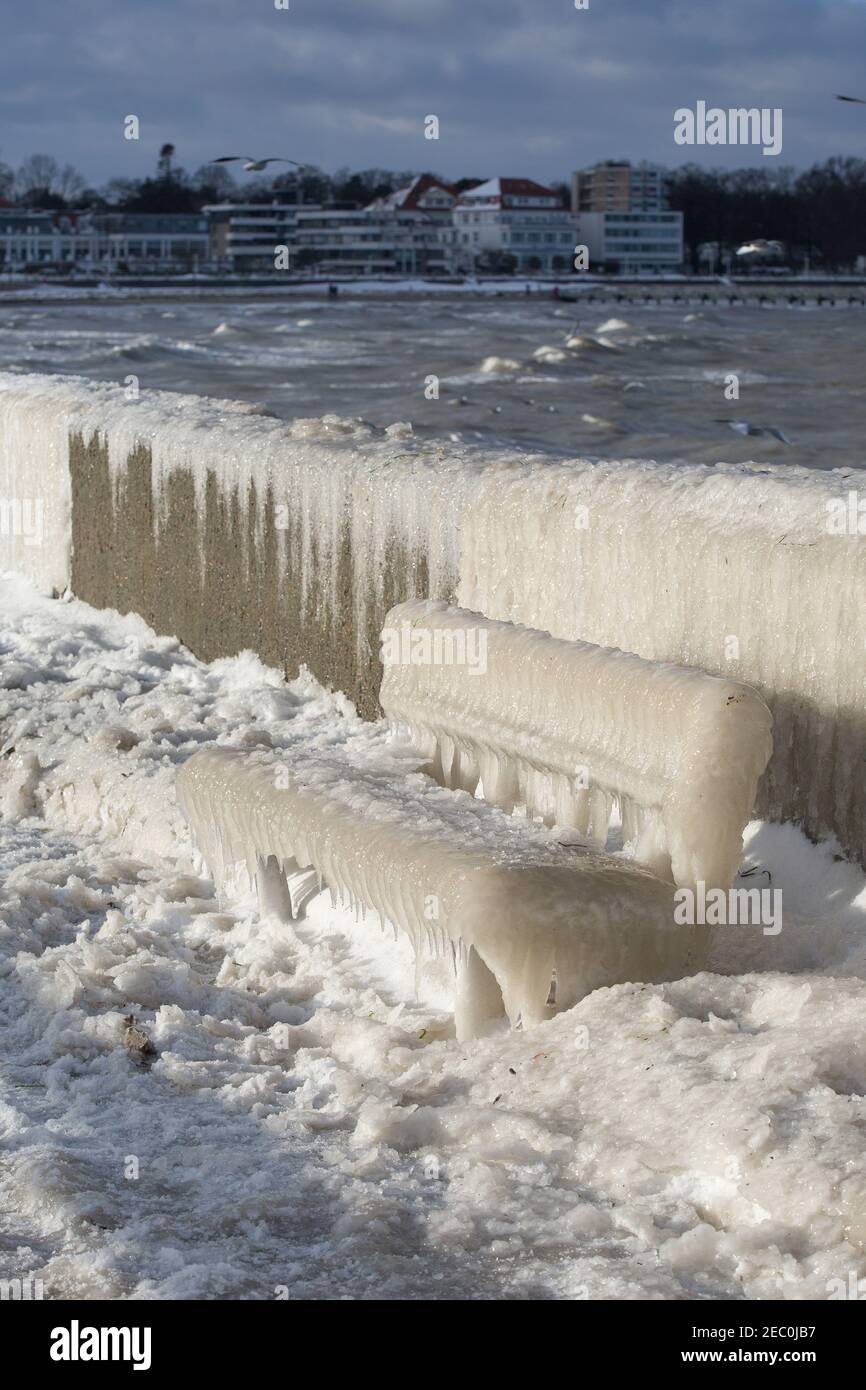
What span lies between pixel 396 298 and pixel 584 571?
124 metres

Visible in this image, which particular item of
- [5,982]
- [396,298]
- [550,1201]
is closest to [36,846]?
[5,982]

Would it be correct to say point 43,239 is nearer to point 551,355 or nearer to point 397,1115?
point 551,355

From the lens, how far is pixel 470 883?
16.0ft

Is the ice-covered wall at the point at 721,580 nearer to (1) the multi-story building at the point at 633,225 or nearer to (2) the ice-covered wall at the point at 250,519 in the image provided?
(2) the ice-covered wall at the point at 250,519

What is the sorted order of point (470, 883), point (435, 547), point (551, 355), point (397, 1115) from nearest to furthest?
point (397, 1115) → point (470, 883) → point (435, 547) → point (551, 355)

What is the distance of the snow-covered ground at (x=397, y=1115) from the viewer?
387 centimetres

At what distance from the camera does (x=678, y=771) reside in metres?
5.23

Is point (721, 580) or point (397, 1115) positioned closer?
point (397, 1115)

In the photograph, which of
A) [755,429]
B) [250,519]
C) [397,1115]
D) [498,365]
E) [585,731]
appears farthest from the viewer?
[498,365]

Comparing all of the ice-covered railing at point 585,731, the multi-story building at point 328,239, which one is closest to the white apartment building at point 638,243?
the multi-story building at point 328,239

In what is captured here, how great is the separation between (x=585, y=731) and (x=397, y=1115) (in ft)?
5.30

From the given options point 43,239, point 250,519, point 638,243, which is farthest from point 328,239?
point 250,519

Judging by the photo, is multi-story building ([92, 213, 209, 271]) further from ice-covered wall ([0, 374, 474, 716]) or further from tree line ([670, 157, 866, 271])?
ice-covered wall ([0, 374, 474, 716])
